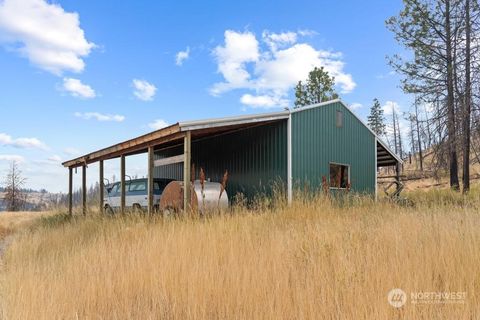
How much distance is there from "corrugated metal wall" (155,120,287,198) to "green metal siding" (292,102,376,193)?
52 cm

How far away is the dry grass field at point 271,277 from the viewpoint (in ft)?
9.66

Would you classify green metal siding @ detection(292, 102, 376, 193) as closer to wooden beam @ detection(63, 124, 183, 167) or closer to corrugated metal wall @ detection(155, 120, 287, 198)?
corrugated metal wall @ detection(155, 120, 287, 198)

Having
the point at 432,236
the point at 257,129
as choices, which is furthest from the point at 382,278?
the point at 257,129

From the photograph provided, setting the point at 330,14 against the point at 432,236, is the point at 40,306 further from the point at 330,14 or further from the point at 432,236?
the point at 330,14

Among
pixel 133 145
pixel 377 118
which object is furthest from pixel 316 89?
pixel 377 118

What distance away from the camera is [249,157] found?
44.6ft

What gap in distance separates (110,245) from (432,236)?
470 cm

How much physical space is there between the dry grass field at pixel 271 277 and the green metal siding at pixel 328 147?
305 inches

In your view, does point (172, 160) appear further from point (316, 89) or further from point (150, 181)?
point (316, 89)

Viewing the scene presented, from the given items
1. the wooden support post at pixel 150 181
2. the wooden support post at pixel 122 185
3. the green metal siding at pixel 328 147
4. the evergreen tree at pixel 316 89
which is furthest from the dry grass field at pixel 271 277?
the evergreen tree at pixel 316 89

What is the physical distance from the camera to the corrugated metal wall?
502 inches

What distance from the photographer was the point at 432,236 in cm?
426

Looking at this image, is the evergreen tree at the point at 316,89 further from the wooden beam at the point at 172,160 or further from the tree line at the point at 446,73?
the wooden beam at the point at 172,160

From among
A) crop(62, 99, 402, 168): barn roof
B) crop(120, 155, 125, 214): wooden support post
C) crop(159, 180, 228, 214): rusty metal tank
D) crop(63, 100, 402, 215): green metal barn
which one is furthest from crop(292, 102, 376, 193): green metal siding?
crop(120, 155, 125, 214): wooden support post
